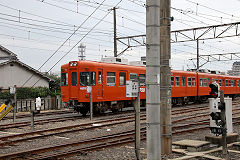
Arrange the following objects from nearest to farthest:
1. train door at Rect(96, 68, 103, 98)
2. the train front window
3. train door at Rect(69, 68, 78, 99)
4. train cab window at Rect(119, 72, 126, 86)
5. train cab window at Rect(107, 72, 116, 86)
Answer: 1. the train front window
2. train door at Rect(96, 68, 103, 98)
3. train door at Rect(69, 68, 78, 99)
4. train cab window at Rect(107, 72, 116, 86)
5. train cab window at Rect(119, 72, 126, 86)

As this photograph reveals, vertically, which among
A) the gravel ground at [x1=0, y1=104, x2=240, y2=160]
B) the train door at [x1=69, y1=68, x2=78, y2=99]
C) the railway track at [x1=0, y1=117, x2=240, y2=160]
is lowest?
the gravel ground at [x1=0, y1=104, x2=240, y2=160]

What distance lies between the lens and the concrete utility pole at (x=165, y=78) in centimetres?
831

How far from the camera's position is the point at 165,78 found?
831 centimetres

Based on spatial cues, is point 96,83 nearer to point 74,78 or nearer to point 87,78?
point 87,78

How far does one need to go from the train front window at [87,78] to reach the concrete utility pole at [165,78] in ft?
34.4

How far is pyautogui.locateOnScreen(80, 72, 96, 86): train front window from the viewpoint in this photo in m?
18.5

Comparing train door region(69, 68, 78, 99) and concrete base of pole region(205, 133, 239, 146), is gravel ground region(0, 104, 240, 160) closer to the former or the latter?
concrete base of pole region(205, 133, 239, 146)

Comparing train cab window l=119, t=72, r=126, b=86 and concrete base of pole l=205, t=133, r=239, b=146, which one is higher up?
train cab window l=119, t=72, r=126, b=86

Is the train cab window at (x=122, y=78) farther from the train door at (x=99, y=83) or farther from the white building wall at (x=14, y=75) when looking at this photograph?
the white building wall at (x=14, y=75)

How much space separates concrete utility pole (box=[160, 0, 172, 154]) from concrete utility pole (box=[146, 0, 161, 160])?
1.96 metres

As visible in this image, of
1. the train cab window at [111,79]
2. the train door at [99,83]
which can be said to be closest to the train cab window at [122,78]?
the train cab window at [111,79]

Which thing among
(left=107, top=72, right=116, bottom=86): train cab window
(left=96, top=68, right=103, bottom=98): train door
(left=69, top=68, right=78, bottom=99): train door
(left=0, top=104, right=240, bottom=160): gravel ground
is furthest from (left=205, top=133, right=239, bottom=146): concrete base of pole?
(left=69, top=68, right=78, bottom=99): train door

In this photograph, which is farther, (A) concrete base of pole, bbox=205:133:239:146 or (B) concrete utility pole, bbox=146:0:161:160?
(A) concrete base of pole, bbox=205:133:239:146

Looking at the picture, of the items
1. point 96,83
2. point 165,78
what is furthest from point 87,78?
point 165,78
